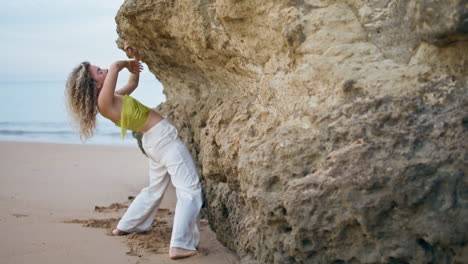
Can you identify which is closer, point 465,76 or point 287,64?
point 465,76

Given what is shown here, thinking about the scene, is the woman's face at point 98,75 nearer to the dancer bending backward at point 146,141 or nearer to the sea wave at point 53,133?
the dancer bending backward at point 146,141

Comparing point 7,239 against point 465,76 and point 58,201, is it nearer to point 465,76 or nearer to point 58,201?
point 58,201

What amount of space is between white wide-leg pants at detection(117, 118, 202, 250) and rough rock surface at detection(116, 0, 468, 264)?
20.7 inches

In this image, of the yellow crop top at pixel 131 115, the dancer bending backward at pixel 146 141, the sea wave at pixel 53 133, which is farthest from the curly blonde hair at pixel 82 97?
the sea wave at pixel 53 133

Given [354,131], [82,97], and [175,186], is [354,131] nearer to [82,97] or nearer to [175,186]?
[175,186]

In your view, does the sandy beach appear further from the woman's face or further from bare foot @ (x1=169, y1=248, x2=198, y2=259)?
the woman's face

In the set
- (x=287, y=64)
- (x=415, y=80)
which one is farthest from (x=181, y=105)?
(x=415, y=80)

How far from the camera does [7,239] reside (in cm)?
432

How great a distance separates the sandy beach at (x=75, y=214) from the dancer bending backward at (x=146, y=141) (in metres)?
0.18

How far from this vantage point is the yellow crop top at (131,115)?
4.23m

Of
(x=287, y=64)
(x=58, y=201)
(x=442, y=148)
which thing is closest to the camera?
(x=442, y=148)

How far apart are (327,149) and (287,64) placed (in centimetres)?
68

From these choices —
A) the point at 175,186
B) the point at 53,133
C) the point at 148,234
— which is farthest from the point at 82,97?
the point at 53,133

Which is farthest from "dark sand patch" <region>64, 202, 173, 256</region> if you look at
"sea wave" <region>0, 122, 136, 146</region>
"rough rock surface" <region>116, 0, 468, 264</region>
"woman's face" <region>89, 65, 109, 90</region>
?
"sea wave" <region>0, 122, 136, 146</region>
